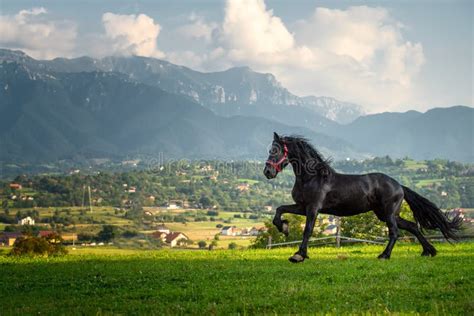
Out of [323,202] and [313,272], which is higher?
[323,202]

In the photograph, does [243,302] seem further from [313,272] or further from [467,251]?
[467,251]

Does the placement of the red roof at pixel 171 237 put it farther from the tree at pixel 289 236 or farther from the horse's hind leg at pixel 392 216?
the horse's hind leg at pixel 392 216

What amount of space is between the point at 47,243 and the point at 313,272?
1616 centimetres

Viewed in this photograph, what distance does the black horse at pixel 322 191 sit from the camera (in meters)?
16.2

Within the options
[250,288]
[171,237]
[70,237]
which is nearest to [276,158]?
[250,288]

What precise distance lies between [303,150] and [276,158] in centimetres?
97

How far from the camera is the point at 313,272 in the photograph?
13867 mm

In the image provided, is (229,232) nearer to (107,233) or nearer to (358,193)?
(107,233)

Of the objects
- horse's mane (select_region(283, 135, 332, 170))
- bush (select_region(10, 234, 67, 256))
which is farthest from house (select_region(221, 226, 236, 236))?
horse's mane (select_region(283, 135, 332, 170))

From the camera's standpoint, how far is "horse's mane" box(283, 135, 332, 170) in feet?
55.1

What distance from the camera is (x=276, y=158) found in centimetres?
1636

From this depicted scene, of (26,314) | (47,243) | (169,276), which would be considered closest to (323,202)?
(169,276)

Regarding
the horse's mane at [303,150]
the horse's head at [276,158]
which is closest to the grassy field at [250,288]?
the horse's head at [276,158]

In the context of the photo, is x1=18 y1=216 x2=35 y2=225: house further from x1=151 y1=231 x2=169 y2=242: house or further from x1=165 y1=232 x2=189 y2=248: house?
x1=165 y1=232 x2=189 y2=248: house
